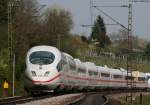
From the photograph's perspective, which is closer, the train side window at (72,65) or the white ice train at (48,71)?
the white ice train at (48,71)

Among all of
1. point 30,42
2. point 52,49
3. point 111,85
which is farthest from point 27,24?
point 52,49

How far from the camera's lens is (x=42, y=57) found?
145 ft

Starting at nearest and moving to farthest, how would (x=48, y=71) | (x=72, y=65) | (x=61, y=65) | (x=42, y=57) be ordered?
(x=48, y=71) → (x=42, y=57) → (x=61, y=65) → (x=72, y=65)

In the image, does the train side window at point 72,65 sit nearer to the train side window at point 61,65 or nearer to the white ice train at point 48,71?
the white ice train at point 48,71

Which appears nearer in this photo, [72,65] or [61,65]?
[61,65]

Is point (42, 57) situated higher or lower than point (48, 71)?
higher

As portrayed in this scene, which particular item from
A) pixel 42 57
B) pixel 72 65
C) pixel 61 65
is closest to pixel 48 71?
pixel 42 57

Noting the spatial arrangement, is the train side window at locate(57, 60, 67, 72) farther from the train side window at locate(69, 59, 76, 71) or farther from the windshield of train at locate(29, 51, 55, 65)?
the train side window at locate(69, 59, 76, 71)

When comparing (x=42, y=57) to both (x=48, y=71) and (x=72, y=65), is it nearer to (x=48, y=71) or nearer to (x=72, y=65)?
(x=48, y=71)

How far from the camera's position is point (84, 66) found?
62031 millimetres

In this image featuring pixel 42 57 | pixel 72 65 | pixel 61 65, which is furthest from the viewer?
pixel 72 65

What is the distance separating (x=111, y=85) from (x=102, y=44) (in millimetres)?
59598

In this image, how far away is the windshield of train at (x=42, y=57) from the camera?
1723 inches

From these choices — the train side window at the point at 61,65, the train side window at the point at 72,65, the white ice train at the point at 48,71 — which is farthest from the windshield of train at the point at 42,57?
the train side window at the point at 72,65
